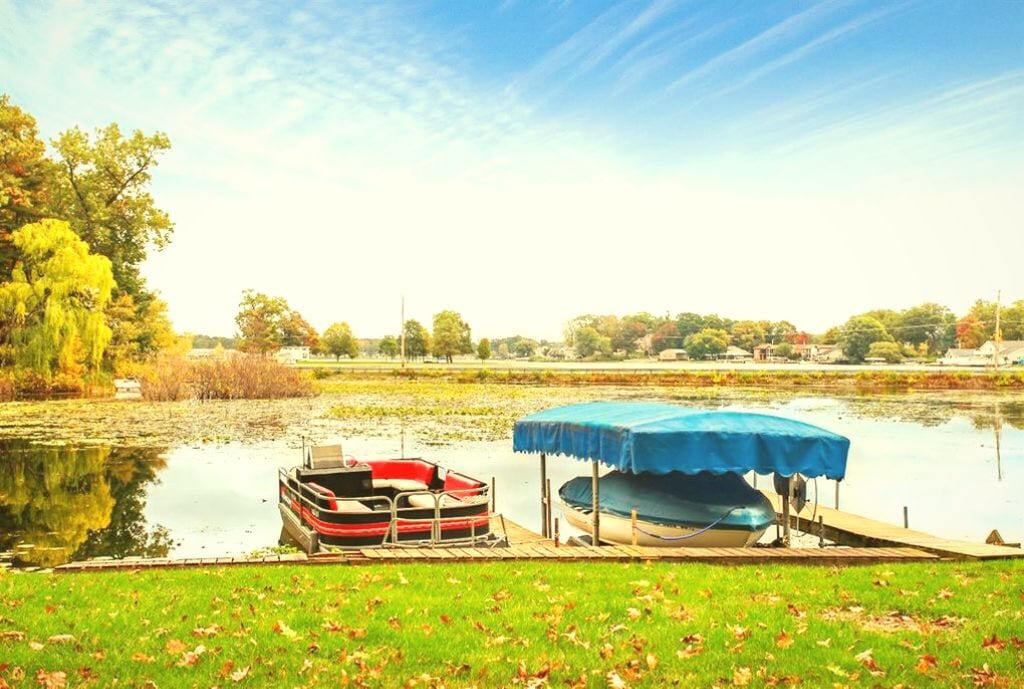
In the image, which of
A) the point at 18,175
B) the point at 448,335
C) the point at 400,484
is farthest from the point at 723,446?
the point at 448,335

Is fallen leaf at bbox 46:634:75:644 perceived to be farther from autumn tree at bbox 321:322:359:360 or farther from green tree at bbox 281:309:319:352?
autumn tree at bbox 321:322:359:360

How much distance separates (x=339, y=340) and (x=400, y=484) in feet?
539

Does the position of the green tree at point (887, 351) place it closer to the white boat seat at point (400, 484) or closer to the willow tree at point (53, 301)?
the willow tree at point (53, 301)

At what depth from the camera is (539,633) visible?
727 cm

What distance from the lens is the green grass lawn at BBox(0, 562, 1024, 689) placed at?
622cm

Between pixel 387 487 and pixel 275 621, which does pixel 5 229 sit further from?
pixel 275 621

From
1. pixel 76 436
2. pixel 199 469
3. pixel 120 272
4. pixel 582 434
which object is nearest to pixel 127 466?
pixel 199 469

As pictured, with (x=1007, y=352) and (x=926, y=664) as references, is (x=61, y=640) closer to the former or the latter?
(x=926, y=664)

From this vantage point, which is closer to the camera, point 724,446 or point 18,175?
point 724,446

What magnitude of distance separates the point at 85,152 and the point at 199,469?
1625 inches

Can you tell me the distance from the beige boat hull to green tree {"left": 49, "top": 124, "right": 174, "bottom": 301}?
173 feet

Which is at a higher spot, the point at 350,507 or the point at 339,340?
the point at 339,340

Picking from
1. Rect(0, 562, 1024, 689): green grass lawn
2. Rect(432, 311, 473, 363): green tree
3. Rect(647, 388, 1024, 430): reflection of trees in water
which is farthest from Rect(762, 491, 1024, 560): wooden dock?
Rect(432, 311, 473, 363): green tree

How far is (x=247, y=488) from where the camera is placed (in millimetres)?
21484
